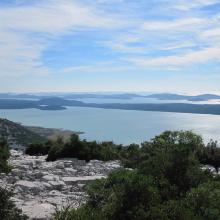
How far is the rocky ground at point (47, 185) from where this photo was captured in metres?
13.4

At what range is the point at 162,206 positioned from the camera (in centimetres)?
1136

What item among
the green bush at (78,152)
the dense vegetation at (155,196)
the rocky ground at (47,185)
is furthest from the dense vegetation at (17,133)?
the dense vegetation at (155,196)

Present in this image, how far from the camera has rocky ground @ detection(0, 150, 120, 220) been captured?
13414 mm

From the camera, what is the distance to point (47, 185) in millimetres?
17562

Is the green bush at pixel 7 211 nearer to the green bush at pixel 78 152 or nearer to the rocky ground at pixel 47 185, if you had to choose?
the rocky ground at pixel 47 185

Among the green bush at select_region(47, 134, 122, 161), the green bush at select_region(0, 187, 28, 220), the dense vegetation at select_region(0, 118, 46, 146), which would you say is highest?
the green bush at select_region(0, 187, 28, 220)

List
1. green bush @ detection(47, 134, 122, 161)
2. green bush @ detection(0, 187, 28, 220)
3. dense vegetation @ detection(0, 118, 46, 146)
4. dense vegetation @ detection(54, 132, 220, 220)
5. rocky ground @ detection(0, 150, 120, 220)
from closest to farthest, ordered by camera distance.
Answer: green bush @ detection(0, 187, 28, 220), dense vegetation @ detection(54, 132, 220, 220), rocky ground @ detection(0, 150, 120, 220), green bush @ detection(47, 134, 122, 161), dense vegetation @ detection(0, 118, 46, 146)

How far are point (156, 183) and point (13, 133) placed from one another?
329ft

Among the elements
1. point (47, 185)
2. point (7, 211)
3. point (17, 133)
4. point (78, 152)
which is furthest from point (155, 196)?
point (17, 133)

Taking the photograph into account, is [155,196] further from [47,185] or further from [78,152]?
[78,152]

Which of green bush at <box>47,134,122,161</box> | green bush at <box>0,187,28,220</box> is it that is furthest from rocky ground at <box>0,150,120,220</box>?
green bush at <box>47,134,122,161</box>

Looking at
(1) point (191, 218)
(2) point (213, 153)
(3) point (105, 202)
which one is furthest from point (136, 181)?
(2) point (213, 153)

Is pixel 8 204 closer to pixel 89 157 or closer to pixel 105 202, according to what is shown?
pixel 105 202

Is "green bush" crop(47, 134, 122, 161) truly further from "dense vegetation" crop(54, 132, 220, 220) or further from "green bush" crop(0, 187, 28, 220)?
"green bush" crop(0, 187, 28, 220)
